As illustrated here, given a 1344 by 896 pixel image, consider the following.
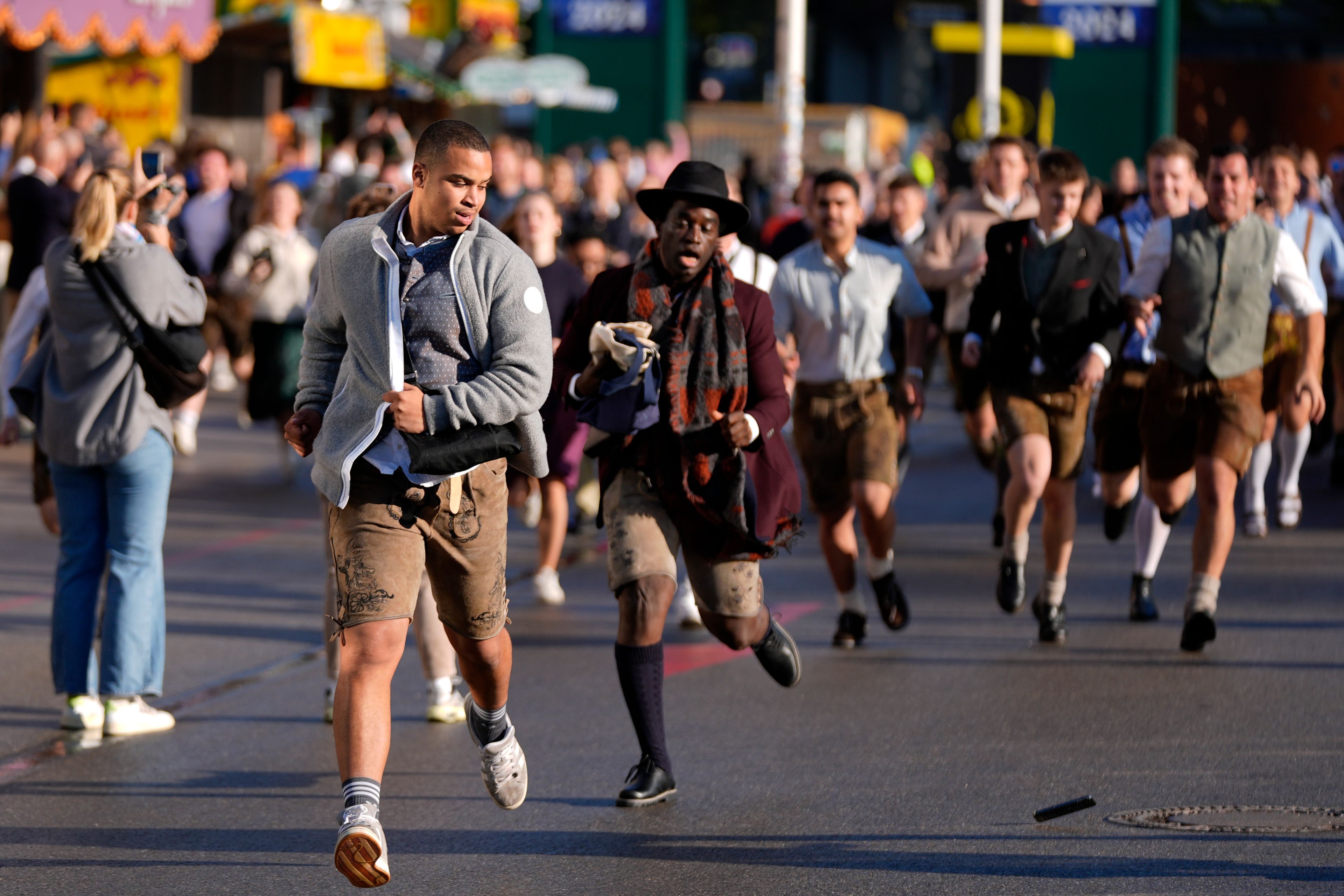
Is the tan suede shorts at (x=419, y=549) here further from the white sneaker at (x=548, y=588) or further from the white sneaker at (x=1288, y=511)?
the white sneaker at (x=1288, y=511)

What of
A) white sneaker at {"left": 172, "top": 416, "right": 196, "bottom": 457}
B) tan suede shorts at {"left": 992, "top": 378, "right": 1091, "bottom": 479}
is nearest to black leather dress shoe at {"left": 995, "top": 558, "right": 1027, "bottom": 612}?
tan suede shorts at {"left": 992, "top": 378, "right": 1091, "bottom": 479}

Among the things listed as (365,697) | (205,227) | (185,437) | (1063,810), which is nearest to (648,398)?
(365,697)

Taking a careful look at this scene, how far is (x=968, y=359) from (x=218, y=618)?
3.59 m

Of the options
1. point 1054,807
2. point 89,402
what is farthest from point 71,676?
point 1054,807

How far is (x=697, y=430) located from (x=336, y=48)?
1991 centimetres

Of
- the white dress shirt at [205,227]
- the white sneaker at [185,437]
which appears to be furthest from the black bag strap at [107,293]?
the white dress shirt at [205,227]

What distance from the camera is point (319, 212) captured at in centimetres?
1415

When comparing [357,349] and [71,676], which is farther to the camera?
[71,676]

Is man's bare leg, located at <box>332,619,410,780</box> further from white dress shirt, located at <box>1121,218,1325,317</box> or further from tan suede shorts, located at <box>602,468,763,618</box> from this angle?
white dress shirt, located at <box>1121,218,1325,317</box>

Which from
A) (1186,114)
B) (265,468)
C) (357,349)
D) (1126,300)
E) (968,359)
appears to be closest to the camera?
(357,349)

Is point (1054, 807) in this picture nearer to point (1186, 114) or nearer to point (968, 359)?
point (968, 359)

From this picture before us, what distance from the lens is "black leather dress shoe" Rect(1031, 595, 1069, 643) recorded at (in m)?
8.19

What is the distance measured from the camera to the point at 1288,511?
11305mm

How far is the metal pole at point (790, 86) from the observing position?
23.0m
